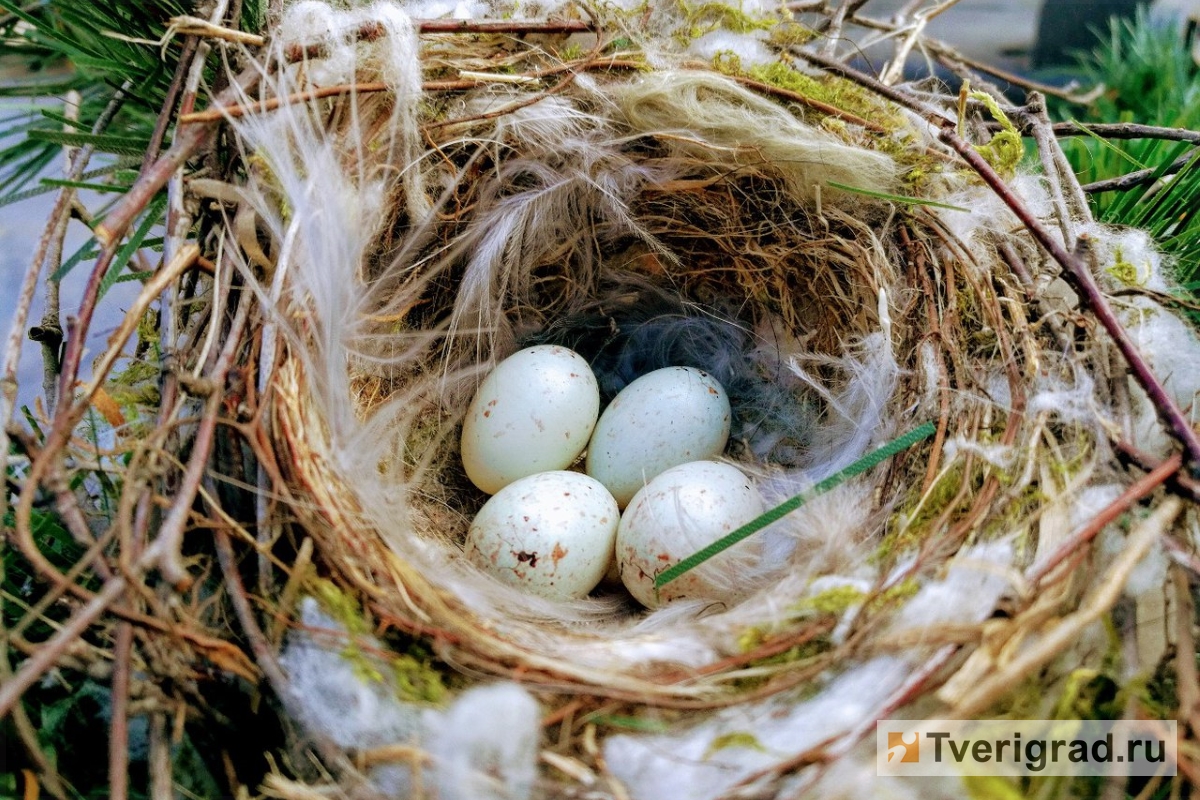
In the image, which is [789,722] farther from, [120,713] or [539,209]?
[539,209]

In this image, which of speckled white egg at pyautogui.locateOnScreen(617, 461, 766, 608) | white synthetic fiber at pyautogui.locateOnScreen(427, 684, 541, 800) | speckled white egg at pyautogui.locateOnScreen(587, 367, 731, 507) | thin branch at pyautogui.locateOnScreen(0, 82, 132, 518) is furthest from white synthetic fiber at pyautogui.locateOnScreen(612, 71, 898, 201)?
white synthetic fiber at pyautogui.locateOnScreen(427, 684, 541, 800)

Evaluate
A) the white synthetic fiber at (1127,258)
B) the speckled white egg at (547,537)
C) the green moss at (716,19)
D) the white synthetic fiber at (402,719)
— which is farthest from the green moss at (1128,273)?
the white synthetic fiber at (402,719)

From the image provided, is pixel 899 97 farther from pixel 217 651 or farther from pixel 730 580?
pixel 217 651

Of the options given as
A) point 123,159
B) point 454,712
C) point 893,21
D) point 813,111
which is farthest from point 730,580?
point 893,21

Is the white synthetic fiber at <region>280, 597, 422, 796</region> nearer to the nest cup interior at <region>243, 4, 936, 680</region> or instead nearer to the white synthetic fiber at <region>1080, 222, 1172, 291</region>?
the nest cup interior at <region>243, 4, 936, 680</region>

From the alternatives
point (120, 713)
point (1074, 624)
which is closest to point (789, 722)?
point (1074, 624)
